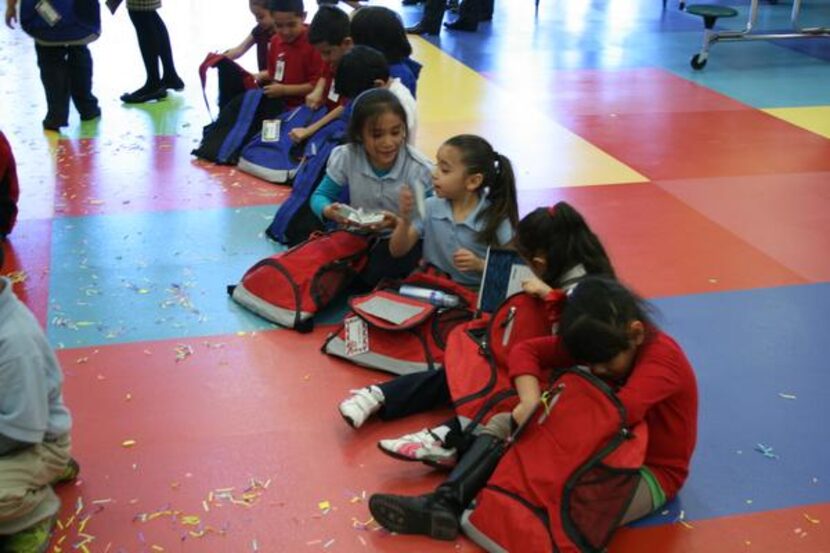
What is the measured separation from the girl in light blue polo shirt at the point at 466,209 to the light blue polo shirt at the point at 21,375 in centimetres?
180

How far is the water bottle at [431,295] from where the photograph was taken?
4.12 meters

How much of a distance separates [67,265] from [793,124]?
5.63m

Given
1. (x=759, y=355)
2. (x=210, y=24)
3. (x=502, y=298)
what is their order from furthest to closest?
(x=210, y=24) < (x=759, y=355) < (x=502, y=298)

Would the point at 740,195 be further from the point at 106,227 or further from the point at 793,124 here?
the point at 106,227

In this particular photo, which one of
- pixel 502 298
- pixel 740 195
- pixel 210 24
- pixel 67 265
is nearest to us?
pixel 502 298

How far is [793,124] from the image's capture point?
757cm

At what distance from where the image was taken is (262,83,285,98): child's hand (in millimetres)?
6496

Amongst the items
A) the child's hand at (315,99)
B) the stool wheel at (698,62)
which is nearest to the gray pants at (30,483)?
the child's hand at (315,99)

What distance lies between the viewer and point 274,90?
21.4 ft

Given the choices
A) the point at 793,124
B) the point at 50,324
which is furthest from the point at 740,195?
the point at 50,324

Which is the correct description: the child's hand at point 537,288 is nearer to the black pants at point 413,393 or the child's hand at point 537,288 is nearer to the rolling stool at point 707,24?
the black pants at point 413,393

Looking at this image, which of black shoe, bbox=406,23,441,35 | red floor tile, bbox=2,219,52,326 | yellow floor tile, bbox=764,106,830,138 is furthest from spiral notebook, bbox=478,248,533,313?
black shoe, bbox=406,23,441,35

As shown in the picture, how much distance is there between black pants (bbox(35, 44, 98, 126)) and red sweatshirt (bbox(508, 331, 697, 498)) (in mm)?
5225

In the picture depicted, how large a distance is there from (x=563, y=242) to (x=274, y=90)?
3.50 meters
